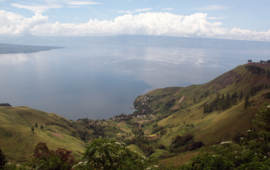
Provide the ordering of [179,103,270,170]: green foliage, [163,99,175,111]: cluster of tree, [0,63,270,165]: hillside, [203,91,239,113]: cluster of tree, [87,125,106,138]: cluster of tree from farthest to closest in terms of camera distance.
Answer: [163,99,175,111]: cluster of tree < [87,125,106,138]: cluster of tree < [203,91,239,113]: cluster of tree < [0,63,270,165]: hillside < [179,103,270,170]: green foliage

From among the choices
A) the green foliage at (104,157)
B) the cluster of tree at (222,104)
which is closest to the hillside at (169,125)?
the cluster of tree at (222,104)

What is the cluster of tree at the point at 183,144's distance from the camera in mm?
42744

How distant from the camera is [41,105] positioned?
407 feet

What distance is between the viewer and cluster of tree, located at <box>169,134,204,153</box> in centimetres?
4274

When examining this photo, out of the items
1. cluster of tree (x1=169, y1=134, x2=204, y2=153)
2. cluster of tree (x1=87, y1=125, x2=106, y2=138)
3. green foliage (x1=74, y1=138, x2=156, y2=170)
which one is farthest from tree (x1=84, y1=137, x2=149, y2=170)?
cluster of tree (x1=87, y1=125, x2=106, y2=138)

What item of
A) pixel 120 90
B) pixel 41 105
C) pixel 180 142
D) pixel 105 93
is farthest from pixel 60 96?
pixel 180 142

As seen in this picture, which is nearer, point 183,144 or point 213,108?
point 183,144

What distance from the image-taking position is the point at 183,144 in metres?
47.8

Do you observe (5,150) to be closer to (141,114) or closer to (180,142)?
(180,142)

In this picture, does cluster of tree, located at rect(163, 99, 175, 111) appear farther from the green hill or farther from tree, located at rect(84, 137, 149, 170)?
tree, located at rect(84, 137, 149, 170)

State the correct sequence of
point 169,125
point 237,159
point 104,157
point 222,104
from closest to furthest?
1. point 104,157
2. point 237,159
3. point 222,104
4. point 169,125

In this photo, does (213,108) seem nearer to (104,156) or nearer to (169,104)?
(169,104)

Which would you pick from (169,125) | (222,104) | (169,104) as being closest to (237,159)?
(222,104)

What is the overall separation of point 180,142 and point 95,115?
268 ft
